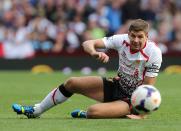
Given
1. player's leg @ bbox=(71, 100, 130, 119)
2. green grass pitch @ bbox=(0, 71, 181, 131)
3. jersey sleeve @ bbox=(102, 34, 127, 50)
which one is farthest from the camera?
jersey sleeve @ bbox=(102, 34, 127, 50)

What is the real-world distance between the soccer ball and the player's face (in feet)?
2.10

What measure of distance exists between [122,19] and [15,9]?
357 cm

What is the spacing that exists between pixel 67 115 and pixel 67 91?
0.82 metres

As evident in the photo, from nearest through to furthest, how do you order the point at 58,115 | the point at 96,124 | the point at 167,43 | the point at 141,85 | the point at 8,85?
the point at 96,124 < the point at 141,85 < the point at 58,115 < the point at 8,85 < the point at 167,43

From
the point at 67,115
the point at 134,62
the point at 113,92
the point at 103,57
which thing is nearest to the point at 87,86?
the point at 113,92

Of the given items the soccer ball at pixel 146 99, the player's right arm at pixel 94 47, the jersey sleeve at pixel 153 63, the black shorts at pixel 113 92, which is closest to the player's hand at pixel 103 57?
the player's right arm at pixel 94 47

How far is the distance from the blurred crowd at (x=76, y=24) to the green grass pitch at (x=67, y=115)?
444 cm

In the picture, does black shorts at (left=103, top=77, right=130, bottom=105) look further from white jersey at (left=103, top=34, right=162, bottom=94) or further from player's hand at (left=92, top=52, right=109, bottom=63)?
player's hand at (left=92, top=52, right=109, bottom=63)

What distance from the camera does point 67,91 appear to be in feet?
32.0

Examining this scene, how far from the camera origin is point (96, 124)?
8789 mm

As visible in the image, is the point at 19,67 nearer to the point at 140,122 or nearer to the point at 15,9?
the point at 15,9

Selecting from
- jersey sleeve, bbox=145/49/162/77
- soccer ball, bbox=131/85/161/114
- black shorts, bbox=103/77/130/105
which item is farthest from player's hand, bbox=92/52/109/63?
black shorts, bbox=103/77/130/105

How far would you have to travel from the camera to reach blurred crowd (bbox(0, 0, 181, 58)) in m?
23.0

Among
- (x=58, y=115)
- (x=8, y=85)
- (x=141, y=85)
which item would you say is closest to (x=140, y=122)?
(x=141, y=85)
